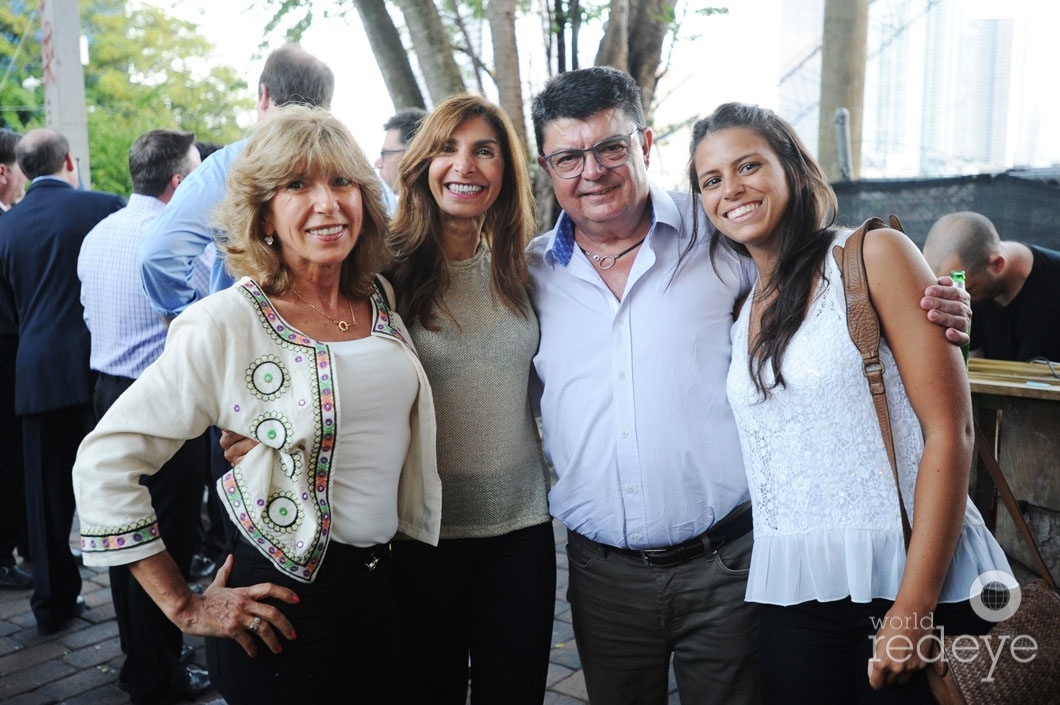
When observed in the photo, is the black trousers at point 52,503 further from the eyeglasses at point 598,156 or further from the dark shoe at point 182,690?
the eyeglasses at point 598,156

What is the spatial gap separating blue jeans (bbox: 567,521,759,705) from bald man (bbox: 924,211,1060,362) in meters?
2.74

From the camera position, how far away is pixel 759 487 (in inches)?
86.1

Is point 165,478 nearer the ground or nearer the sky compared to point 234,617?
nearer the ground

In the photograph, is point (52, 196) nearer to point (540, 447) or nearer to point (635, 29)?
point (540, 447)

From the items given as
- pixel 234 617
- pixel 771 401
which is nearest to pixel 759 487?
pixel 771 401

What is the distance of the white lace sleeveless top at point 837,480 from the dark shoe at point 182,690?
2.78 meters

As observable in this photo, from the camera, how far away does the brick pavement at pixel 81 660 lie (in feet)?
12.8

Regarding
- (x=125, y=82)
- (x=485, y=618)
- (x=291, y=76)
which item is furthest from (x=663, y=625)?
(x=125, y=82)

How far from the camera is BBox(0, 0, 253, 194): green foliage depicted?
2442cm

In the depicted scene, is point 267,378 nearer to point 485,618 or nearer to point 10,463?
point 485,618

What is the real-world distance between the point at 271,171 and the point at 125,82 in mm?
29436

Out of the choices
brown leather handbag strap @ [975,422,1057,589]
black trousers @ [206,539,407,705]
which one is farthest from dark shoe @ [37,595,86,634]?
brown leather handbag strap @ [975,422,1057,589]

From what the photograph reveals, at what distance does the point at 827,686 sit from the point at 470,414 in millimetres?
1104

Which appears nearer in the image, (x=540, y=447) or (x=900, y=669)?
(x=900, y=669)
